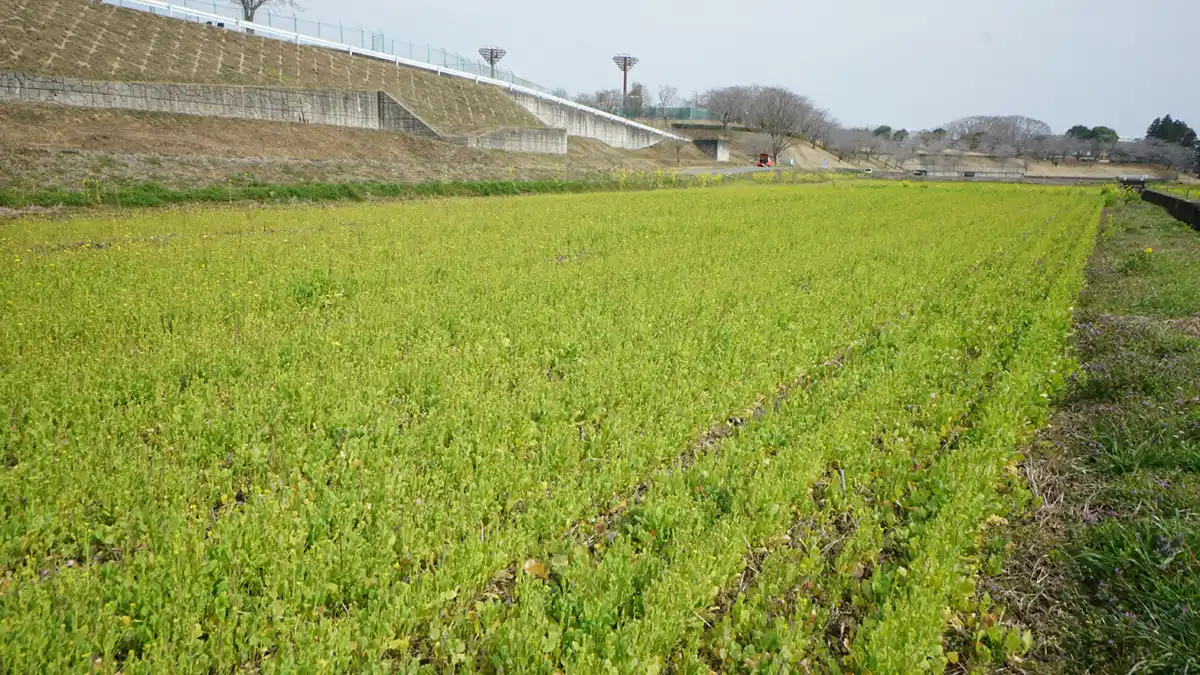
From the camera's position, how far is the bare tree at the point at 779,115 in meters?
101

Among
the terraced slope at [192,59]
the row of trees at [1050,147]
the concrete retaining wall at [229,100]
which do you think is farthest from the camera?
the row of trees at [1050,147]

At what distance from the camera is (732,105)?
404 feet

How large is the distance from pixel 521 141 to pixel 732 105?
87.6m

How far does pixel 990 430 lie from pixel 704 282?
6.40m

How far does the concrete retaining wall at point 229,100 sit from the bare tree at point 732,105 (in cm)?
8122

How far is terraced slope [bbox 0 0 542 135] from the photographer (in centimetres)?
3191

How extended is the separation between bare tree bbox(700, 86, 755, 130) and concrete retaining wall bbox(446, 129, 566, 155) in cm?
6926

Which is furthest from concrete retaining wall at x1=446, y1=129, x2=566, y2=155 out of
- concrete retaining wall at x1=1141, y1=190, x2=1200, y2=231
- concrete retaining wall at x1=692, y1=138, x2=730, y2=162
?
concrete retaining wall at x1=692, y1=138, x2=730, y2=162

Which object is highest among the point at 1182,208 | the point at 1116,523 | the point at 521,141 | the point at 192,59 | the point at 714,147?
the point at 714,147

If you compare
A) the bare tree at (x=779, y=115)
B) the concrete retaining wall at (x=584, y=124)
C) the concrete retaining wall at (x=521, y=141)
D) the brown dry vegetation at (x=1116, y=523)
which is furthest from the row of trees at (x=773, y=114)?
the brown dry vegetation at (x=1116, y=523)

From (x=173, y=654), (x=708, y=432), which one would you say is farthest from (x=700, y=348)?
(x=173, y=654)

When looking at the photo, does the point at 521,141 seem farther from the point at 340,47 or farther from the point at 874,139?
the point at 874,139

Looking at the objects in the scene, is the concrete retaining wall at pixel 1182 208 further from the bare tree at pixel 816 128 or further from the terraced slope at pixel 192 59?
the bare tree at pixel 816 128

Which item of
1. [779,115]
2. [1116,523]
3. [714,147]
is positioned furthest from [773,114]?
[1116,523]
